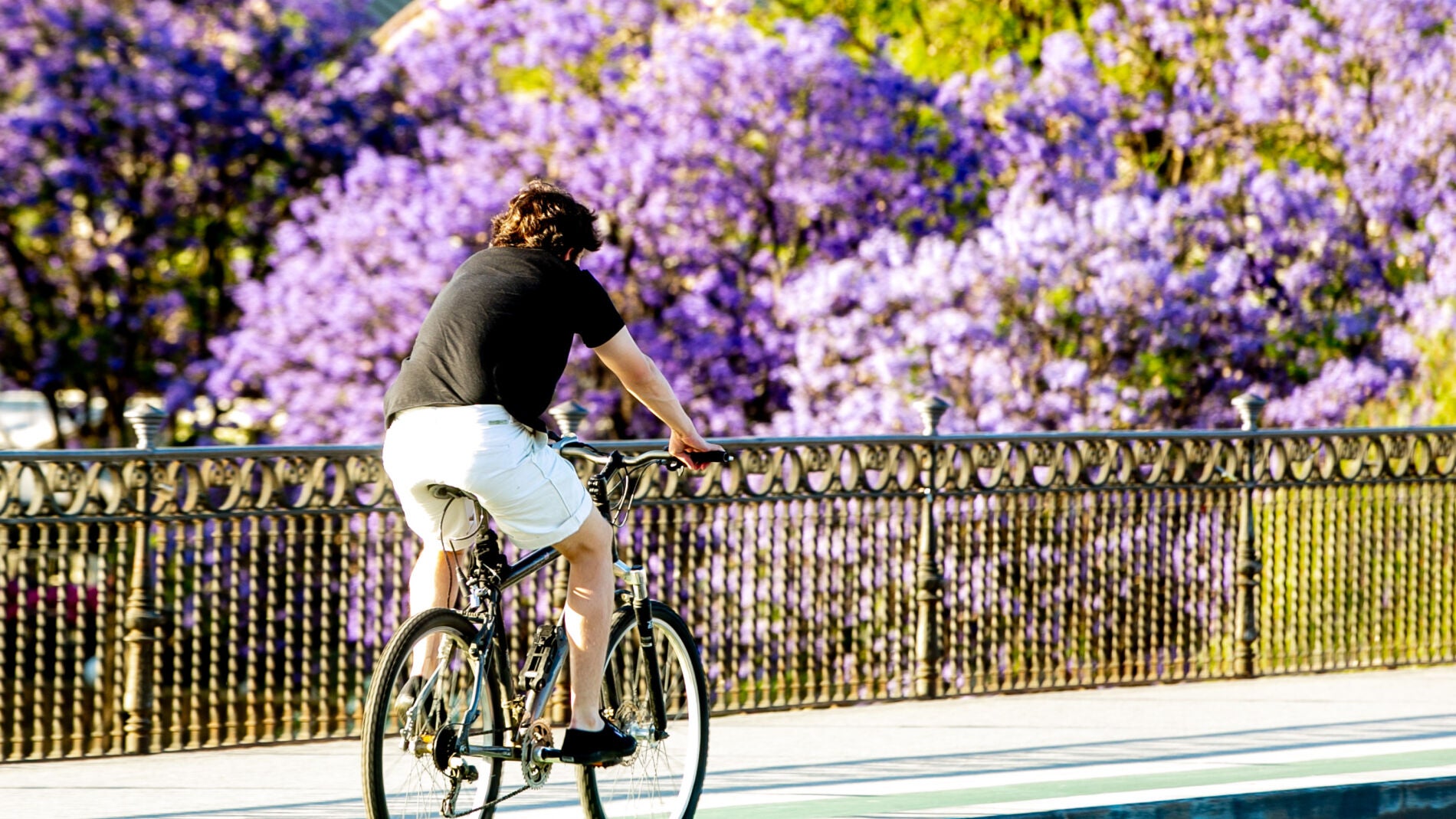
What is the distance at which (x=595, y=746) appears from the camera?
16.9 ft

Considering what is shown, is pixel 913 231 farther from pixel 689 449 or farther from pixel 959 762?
pixel 689 449

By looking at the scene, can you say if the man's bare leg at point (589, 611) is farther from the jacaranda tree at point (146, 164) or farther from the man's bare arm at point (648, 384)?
the jacaranda tree at point (146, 164)

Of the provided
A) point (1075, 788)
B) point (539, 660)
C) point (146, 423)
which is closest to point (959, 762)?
point (1075, 788)

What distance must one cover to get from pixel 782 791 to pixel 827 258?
393 inches

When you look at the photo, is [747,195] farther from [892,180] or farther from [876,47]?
[876,47]

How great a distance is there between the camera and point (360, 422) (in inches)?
608

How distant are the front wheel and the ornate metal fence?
1.55 m

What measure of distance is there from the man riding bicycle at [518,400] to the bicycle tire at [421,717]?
0.36 ft

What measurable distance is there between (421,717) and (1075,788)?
8.02 ft

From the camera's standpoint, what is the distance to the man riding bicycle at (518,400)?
4.80 metres

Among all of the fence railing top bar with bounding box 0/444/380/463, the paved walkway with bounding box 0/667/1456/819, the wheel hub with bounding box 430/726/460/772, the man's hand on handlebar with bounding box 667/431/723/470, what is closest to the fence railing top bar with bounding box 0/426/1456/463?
the fence railing top bar with bounding box 0/444/380/463

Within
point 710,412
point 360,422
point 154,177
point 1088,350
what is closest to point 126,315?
point 154,177

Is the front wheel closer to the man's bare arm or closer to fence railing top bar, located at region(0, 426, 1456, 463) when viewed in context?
the man's bare arm

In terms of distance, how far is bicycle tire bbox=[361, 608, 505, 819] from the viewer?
15.4 ft
